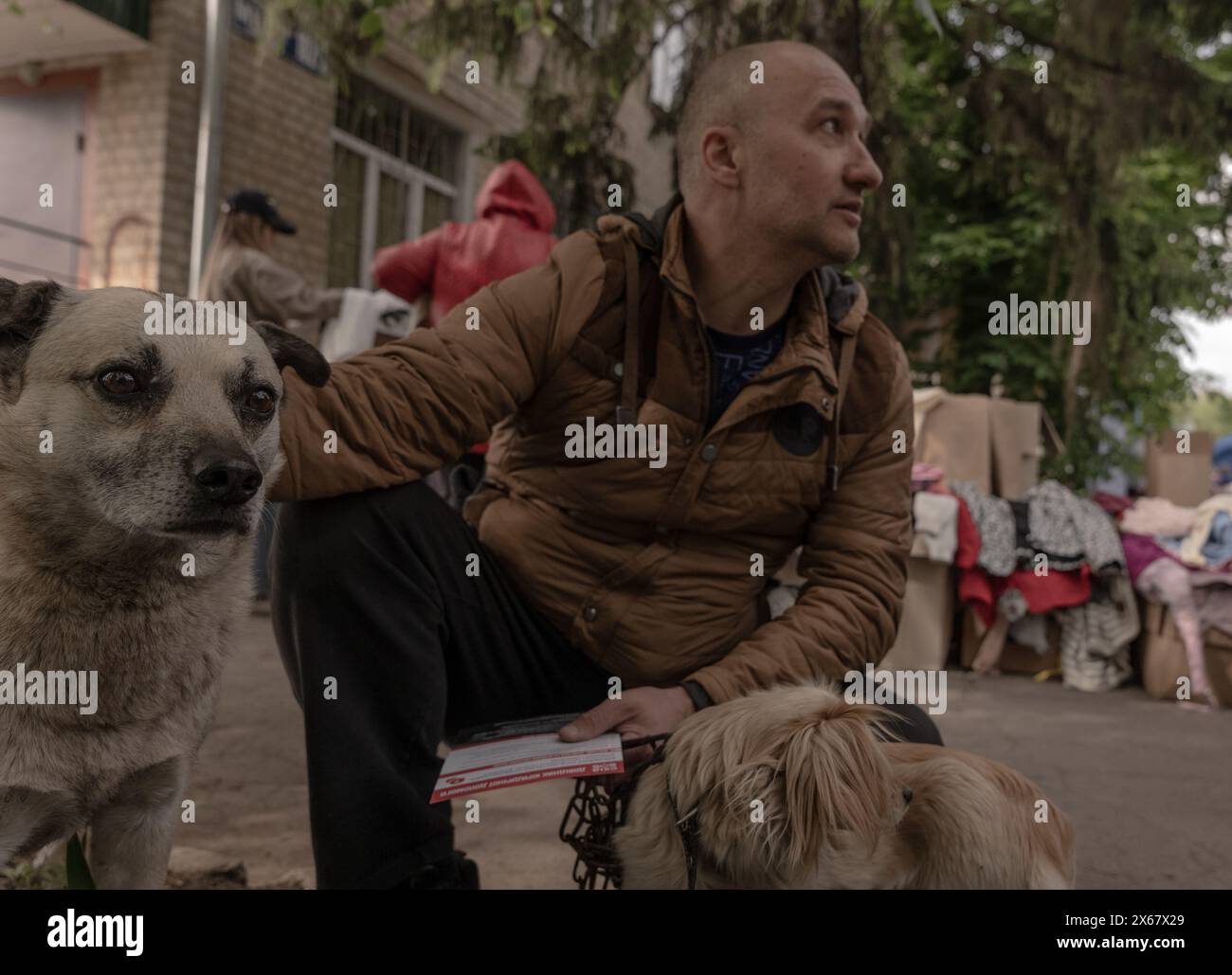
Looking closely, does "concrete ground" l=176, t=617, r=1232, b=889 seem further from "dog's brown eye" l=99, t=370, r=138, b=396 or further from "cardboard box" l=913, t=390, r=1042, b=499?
"cardboard box" l=913, t=390, r=1042, b=499

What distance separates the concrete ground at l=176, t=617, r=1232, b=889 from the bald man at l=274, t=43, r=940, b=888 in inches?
12.3

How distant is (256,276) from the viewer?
4230mm

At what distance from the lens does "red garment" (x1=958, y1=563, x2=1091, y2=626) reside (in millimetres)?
5301

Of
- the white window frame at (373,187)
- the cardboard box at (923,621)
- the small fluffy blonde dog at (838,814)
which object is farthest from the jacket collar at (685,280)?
the white window frame at (373,187)

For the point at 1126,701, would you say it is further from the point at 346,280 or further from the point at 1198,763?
the point at 346,280

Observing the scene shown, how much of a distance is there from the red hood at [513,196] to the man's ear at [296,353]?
8.17ft

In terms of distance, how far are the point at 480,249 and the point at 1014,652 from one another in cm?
390

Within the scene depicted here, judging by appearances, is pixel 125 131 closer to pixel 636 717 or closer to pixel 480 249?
pixel 480 249

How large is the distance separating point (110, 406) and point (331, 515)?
0.45m

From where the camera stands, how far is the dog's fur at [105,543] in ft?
4.63

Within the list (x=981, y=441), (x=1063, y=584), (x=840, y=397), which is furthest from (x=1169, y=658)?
(x=840, y=397)

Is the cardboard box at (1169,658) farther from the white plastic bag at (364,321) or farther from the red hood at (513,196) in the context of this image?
the white plastic bag at (364,321)

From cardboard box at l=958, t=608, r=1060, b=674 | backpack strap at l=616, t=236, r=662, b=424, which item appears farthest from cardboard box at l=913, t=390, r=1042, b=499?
backpack strap at l=616, t=236, r=662, b=424

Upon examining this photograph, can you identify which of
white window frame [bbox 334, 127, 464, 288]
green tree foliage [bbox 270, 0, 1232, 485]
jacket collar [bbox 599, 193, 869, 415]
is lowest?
jacket collar [bbox 599, 193, 869, 415]
